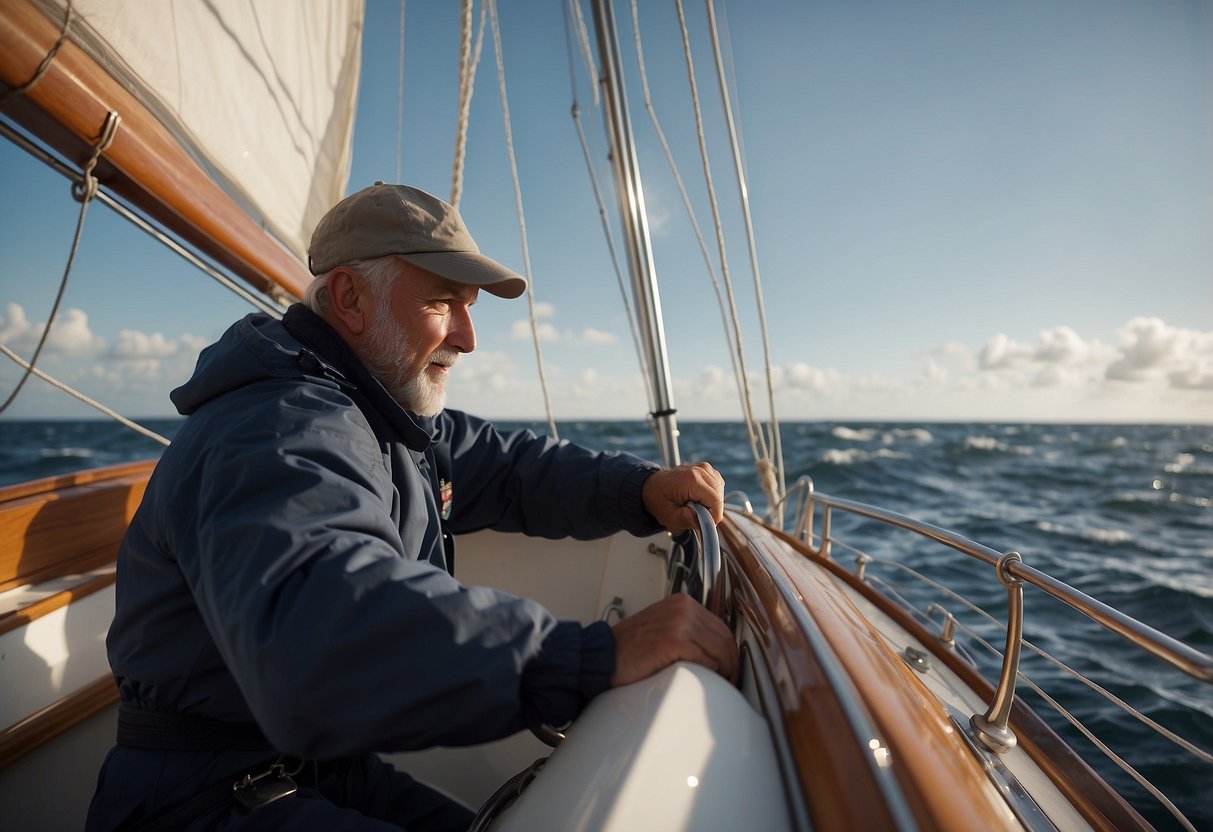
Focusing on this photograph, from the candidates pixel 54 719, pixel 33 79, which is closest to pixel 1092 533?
pixel 54 719

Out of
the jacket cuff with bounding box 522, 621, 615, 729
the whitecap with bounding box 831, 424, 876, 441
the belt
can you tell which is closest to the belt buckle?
the belt

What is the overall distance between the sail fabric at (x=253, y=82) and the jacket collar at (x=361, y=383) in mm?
1051

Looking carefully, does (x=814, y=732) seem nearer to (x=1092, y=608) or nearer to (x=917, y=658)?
(x=1092, y=608)

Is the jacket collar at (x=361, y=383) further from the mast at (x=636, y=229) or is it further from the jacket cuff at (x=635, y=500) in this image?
the mast at (x=636, y=229)

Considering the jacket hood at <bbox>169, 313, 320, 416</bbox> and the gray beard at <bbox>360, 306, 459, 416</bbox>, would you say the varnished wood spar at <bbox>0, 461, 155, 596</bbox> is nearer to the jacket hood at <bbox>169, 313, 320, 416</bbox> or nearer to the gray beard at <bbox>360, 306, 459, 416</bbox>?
the jacket hood at <bbox>169, 313, 320, 416</bbox>

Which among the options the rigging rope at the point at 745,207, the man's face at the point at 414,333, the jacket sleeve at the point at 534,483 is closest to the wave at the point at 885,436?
the rigging rope at the point at 745,207

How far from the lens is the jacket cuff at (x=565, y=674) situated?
731 mm

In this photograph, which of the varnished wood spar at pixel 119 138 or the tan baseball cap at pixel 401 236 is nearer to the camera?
the tan baseball cap at pixel 401 236

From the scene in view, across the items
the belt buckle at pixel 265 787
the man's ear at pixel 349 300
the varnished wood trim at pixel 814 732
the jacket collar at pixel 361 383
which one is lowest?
the belt buckle at pixel 265 787

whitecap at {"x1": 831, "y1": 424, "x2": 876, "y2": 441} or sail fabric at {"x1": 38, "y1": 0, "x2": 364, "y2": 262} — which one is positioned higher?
sail fabric at {"x1": 38, "y1": 0, "x2": 364, "y2": 262}

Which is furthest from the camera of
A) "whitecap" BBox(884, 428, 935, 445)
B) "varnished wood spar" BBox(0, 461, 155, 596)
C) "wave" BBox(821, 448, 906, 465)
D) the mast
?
"whitecap" BBox(884, 428, 935, 445)

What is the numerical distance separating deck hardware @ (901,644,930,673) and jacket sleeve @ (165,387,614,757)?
34.2 inches

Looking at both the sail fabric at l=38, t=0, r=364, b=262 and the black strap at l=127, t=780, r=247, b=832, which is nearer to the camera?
the black strap at l=127, t=780, r=247, b=832

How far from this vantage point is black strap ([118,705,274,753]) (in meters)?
0.93
